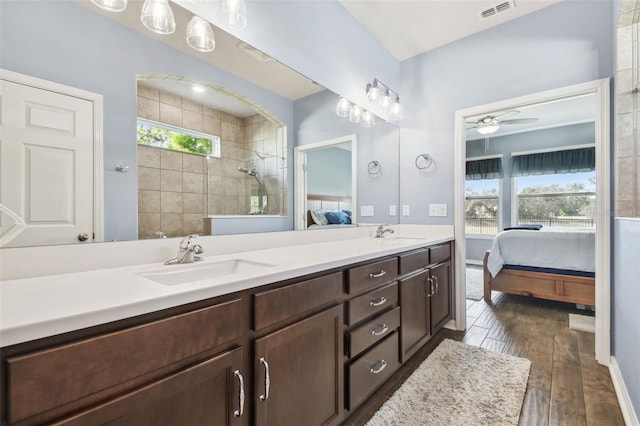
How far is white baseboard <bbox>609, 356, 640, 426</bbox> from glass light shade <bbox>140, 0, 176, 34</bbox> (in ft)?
8.85

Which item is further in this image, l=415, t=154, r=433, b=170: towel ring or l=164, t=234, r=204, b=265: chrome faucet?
l=415, t=154, r=433, b=170: towel ring

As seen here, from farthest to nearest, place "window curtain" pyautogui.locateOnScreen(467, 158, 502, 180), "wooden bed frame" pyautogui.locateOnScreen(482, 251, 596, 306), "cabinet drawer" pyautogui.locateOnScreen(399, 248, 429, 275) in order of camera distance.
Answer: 1. "window curtain" pyautogui.locateOnScreen(467, 158, 502, 180)
2. "wooden bed frame" pyautogui.locateOnScreen(482, 251, 596, 306)
3. "cabinet drawer" pyautogui.locateOnScreen(399, 248, 429, 275)

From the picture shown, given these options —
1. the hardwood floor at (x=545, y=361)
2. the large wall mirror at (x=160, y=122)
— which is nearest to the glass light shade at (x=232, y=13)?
the large wall mirror at (x=160, y=122)

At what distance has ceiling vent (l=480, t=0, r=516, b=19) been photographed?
2191 millimetres

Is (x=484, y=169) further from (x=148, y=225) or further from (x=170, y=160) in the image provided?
(x=148, y=225)

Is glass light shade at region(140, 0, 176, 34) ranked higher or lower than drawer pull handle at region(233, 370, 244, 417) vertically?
higher

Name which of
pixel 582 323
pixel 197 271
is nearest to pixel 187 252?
pixel 197 271

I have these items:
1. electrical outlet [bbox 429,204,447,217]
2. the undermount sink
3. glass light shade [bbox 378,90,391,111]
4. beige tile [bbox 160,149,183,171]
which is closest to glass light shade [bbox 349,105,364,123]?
glass light shade [bbox 378,90,391,111]

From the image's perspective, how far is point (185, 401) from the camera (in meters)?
0.76

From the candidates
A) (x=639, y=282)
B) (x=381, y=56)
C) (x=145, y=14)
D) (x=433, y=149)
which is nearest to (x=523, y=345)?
(x=639, y=282)

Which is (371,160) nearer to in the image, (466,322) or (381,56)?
(381,56)

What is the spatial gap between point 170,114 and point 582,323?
12.4 ft

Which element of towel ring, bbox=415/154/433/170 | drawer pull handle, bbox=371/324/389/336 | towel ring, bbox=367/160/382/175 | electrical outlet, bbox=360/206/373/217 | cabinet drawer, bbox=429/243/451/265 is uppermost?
towel ring, bbox=415/154/433/170

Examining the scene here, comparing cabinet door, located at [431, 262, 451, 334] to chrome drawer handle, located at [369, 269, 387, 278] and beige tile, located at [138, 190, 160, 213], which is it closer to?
chrome drawer handle, located at [369, 269, 387, 278]
